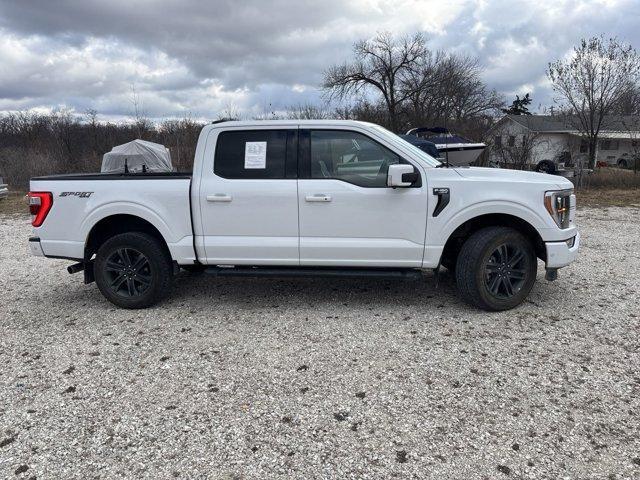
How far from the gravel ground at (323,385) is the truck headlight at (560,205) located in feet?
3.03

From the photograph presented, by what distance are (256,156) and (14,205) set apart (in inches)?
585

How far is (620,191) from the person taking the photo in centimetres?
1672

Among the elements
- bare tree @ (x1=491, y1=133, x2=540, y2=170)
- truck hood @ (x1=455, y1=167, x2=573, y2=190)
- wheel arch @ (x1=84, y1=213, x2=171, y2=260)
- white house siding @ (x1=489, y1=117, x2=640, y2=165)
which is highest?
white house siding @ (x1=489, y1=117, x2=640, y2=165)

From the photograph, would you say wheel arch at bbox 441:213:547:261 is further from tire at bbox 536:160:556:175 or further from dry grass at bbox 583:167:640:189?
dry grass at bbox 583:167:640:189

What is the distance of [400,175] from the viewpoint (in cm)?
419

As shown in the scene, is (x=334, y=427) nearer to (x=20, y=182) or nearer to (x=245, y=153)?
(x=245, y=153)

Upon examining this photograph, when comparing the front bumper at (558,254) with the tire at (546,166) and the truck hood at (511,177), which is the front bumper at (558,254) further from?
the tire at (546,166)

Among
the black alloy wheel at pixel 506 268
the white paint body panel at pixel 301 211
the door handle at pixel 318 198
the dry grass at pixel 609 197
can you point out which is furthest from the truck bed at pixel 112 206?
the dry grass at pixel 609 197

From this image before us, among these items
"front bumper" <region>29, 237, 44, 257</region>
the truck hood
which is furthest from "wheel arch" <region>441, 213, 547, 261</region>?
"front bumper" <region>29, 237, 44, 257</region>

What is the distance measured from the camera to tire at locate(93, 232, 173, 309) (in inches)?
188

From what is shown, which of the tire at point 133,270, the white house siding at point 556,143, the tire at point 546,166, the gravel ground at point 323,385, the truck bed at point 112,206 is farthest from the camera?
the white house siding at point 556,143

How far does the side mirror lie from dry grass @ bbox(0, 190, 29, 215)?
44.5 ft

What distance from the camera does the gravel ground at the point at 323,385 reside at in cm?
259

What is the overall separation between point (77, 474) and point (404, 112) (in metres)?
35.7
